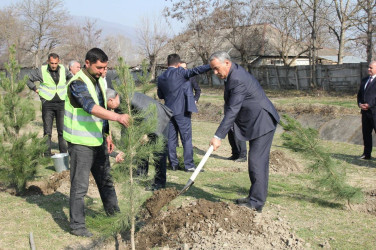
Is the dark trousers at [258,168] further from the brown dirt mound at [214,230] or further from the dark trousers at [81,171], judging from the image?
the dark trousers at [81,171]

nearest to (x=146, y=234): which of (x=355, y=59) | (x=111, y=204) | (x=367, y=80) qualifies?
(x=111, y=204)

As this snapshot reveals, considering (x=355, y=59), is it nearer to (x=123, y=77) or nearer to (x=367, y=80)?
(x=367, y=80)

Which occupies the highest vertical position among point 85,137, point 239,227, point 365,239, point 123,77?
point 123,77

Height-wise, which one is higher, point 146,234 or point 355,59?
point 355,59

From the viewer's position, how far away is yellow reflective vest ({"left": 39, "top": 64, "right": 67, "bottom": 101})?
28.4ft

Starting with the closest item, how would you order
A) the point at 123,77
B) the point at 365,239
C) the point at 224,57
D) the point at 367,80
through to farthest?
1. the point at 123,77
2. the point at 365,239
3. the point at 224,57
4. the point at 367,80

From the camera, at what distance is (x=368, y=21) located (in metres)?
23.1

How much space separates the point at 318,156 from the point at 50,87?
5.87 meters

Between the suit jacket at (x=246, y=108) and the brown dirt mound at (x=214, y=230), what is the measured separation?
3.38 ft

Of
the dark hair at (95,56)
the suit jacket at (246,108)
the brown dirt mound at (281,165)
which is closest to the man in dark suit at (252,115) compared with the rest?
the suit jacket at (246,108)

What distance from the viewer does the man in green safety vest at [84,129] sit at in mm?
4371

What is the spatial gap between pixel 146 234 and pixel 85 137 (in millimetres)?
1296

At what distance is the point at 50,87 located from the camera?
872cm

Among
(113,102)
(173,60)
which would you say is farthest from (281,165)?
(113,102)
